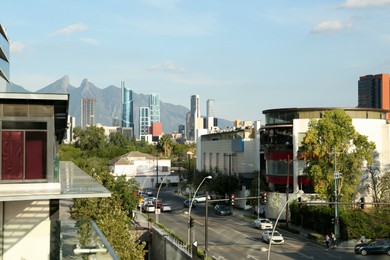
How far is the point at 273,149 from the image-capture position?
77625 mm

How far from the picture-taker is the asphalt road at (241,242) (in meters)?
49.5

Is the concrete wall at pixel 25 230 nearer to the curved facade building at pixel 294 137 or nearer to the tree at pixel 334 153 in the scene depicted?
the tree at pixel 334 153

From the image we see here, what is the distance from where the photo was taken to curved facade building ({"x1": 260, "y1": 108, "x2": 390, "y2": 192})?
244 ft

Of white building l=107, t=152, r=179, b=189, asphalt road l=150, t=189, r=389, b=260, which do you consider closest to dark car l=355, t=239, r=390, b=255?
asphalt road l=150, t=189, r=389, b=260

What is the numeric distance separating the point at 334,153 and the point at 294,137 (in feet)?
42.0

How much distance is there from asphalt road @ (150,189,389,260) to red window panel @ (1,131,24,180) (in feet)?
99.3

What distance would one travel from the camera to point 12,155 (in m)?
20.4

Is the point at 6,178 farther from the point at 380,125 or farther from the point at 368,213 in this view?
the point at 380,125

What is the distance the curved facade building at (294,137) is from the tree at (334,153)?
796cm

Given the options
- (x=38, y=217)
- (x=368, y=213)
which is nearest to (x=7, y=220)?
(x=38, y=217)

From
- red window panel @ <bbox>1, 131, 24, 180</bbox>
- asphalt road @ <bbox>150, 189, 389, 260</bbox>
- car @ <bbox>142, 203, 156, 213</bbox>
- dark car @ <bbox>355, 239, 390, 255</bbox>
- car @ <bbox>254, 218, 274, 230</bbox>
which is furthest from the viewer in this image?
car @ <bbox>142, 203, 156, 213</bbox>

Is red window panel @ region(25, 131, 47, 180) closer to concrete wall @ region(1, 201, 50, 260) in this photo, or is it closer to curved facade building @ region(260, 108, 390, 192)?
concrete wall @ region(1, 201, 50, 260)

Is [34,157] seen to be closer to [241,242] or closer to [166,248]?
[166,248]

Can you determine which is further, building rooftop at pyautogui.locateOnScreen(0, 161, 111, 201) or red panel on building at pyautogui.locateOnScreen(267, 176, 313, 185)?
red panel on building at pyautogui.locateOnScreen(267, 176, 313, 185)
